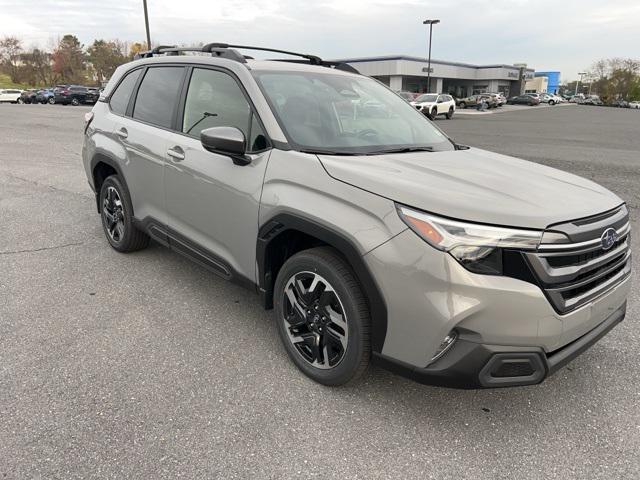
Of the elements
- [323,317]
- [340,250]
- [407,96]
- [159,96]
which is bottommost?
[323,317]

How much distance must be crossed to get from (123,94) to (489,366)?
405 centimetres

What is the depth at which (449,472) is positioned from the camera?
219cm

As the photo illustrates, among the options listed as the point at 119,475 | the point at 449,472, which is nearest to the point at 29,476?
the point at 119,475

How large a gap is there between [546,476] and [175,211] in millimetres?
2879

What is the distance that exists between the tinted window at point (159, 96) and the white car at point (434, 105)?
27.8 metres

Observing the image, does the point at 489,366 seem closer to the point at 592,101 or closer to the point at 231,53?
the point at 231,53

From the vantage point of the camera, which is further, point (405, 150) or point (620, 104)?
point (620, 104)

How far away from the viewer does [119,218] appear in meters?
4.69

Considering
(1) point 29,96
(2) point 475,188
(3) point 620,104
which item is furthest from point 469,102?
(2) point 475,188

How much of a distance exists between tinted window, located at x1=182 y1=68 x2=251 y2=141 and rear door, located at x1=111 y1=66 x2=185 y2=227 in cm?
21

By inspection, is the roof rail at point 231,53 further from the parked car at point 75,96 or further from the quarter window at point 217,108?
the parked car at point 75,96

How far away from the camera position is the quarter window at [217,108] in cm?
306

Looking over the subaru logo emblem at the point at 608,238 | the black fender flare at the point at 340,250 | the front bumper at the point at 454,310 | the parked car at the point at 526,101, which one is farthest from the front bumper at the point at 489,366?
the parked car at the point at 526,101

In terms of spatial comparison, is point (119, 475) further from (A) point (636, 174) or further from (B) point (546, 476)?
(A) point (636, 174)
